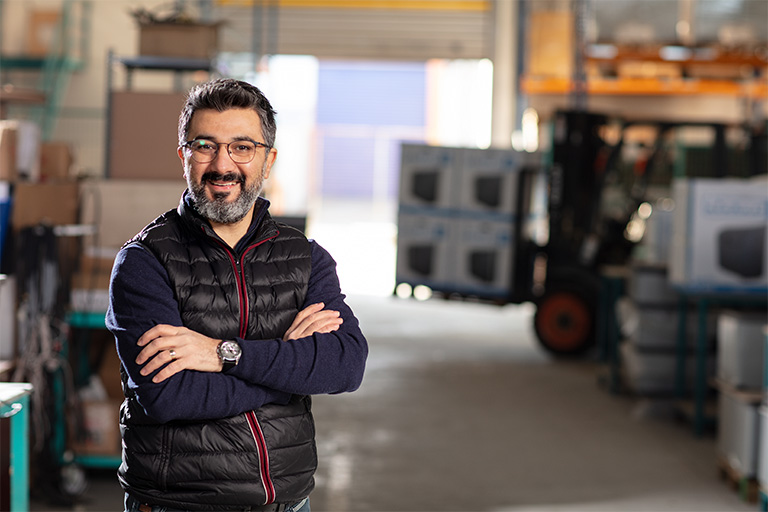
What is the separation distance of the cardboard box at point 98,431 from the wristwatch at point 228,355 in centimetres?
305

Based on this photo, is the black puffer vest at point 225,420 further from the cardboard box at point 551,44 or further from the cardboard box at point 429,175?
the cardboard box at point 551,44

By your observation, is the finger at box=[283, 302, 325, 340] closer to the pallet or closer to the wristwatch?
the wristwatch

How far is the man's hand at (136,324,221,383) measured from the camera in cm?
204

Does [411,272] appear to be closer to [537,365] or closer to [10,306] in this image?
[537,365]

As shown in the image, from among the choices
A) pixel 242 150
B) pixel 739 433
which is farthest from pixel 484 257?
pixel 242 150

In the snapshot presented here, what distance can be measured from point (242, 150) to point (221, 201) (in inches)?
5.0

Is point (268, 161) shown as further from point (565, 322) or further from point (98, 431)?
point (565, 322)

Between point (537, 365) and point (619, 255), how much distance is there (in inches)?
58.1

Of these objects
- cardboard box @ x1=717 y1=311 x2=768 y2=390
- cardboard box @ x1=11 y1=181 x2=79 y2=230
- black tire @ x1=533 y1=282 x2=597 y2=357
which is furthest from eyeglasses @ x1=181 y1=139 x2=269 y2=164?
black tire @ x1=533 y1=282 x2=597 y2=357

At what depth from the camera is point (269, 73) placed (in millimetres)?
14234

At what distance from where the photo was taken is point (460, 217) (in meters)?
9.54

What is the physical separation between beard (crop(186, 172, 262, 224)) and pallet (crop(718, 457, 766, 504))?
393cm

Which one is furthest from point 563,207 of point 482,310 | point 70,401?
point 70,401

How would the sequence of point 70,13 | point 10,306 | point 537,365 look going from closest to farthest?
point 10,306 < point 537,365 < point 70,13
